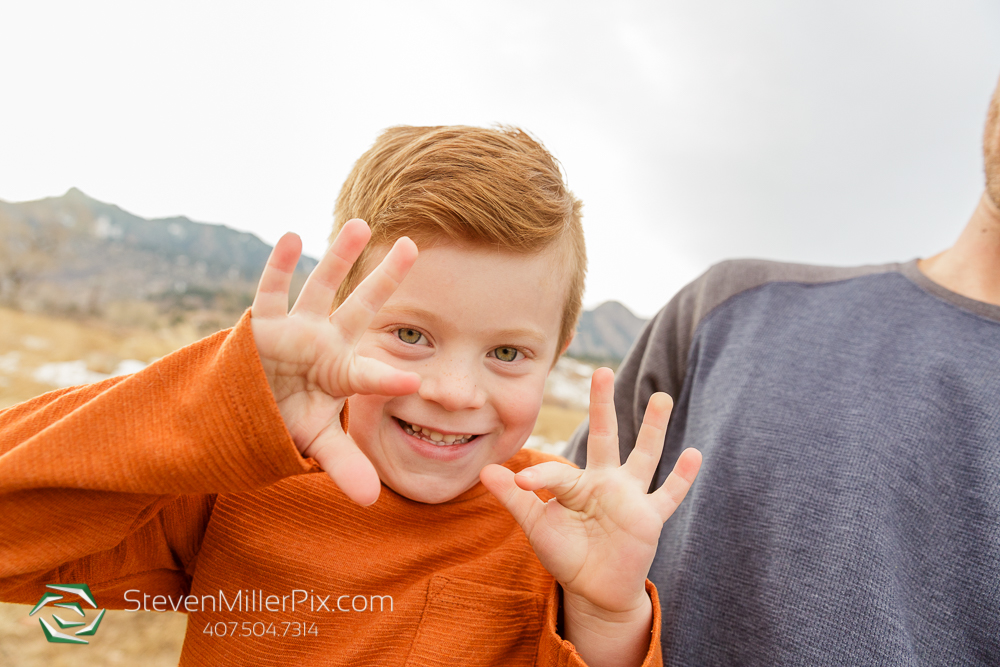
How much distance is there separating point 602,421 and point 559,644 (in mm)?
377

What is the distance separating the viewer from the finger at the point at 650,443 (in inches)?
35.2

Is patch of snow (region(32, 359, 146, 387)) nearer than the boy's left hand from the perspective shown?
No

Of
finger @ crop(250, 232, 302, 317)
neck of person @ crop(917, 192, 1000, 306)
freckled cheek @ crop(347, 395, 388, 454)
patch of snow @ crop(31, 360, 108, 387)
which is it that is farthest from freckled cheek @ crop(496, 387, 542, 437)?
patch of snow @ crop(31, 360, 108, 387)

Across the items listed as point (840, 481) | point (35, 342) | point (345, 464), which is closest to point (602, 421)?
point (345, 464)

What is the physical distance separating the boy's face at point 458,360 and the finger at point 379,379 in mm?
220

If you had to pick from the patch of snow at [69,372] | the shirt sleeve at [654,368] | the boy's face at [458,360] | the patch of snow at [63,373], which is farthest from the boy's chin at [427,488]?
the patch of snow at [63,373]

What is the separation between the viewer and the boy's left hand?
0.86 meters

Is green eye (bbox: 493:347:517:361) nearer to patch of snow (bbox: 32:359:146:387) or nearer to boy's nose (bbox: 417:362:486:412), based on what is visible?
boy's nose (bbox: 417:362:486:412)

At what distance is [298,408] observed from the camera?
738 millimetres

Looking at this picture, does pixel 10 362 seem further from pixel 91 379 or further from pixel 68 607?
pixel 68 607

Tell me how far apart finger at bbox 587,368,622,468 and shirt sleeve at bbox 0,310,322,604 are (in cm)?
44

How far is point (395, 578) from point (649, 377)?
0.89 meters

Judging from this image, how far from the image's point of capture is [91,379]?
4.99m

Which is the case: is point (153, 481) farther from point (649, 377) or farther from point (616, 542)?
point (649, 377)
